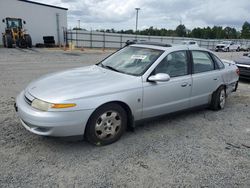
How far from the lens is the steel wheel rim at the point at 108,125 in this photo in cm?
329

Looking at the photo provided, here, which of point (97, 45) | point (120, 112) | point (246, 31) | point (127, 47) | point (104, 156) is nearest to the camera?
point (104, 156)

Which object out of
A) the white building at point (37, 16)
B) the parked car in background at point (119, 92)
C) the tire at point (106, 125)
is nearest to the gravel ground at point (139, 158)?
the tire at point (106, 125)

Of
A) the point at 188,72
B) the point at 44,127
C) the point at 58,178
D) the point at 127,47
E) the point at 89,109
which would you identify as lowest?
the point at 58,178

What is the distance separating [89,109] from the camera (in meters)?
3.06

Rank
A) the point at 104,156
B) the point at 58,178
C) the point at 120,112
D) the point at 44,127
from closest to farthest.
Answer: the point at 58,178, the point at 44,127, the point at 104,156, the point at 120,112

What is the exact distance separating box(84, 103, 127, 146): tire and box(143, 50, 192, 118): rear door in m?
0.48

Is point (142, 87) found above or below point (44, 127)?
above

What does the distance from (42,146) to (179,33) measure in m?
80.7

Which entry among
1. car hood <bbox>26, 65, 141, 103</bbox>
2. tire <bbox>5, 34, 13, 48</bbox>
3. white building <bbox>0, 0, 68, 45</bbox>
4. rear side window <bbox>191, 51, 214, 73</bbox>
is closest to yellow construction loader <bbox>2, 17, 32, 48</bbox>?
tire <bbox>5, 34, 13, 48</bbox>

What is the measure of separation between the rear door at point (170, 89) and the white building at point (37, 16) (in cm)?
2378

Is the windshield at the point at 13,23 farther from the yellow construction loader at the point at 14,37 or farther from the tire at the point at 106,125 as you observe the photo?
the tire at the point at 106,125

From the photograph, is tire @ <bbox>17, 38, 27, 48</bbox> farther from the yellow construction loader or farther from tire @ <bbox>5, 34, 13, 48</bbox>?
tire @ <bbox>5, 34, 13, 48</bbox>

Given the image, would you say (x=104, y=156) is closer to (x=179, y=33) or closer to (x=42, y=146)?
(x=42, y=146)

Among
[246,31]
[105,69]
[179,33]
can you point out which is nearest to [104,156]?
[105,69]
